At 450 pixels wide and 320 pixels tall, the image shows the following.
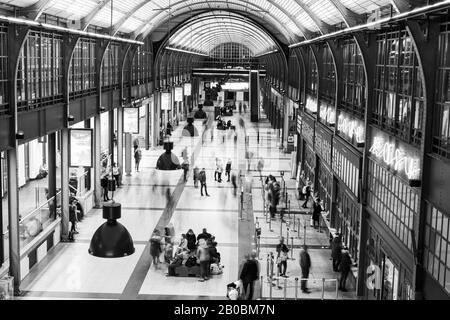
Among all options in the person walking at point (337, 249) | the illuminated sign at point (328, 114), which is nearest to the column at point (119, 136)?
the illuminated sign at point (328, 114)

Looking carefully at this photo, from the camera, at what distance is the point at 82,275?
19172mm

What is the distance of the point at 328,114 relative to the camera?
26734mm

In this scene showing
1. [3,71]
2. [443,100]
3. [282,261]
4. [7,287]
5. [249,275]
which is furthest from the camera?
[282,261]

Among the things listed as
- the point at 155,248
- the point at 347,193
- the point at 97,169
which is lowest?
the point at 155,248

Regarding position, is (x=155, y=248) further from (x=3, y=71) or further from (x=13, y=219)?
(x=3, y=71)

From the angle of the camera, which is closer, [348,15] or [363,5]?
[363,5]

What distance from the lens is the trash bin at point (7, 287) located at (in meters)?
16.6

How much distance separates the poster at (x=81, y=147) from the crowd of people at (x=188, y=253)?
439 centimetres

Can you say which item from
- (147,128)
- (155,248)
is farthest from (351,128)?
(147,128)

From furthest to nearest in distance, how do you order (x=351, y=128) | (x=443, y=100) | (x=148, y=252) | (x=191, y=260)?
(x=148, y=252), (x=351, y=128), (x=191, y=260), (x=443, y=100)

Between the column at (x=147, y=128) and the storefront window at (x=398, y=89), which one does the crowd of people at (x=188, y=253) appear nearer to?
the storefront window at (x=398, y=89)

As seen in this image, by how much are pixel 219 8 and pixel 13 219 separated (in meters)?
32.2
